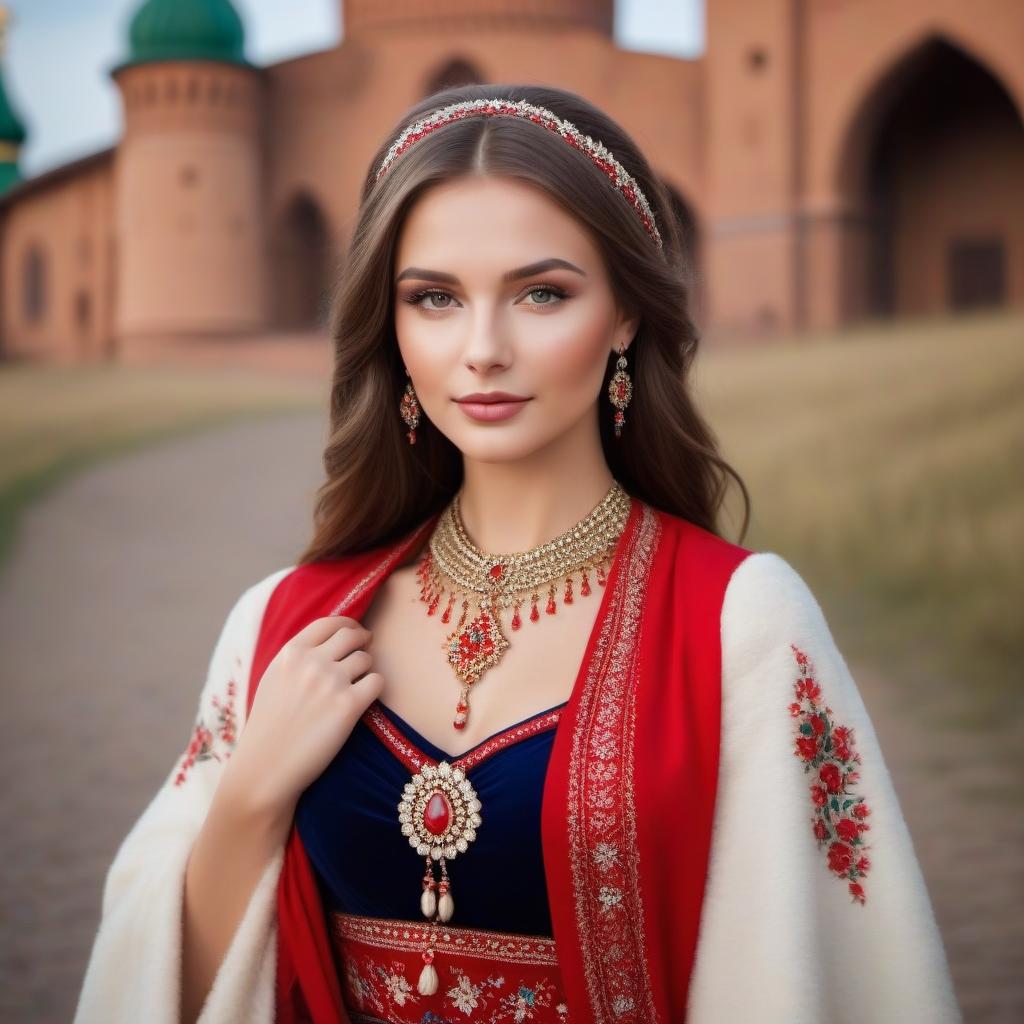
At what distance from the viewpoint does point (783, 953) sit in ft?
4.90

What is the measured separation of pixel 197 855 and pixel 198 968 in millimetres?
156

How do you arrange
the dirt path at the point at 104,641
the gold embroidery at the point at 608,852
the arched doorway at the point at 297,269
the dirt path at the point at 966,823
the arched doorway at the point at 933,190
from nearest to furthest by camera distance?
the gold embroidery at the point at 608,852
the dirt path at the point at 966,823
the dirt path at the point at 104,641
the arched doorway at the point at 933,190
the arched doorway at the point at 297,269

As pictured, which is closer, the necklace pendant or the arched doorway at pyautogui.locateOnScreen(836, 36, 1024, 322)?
the necklace pendant

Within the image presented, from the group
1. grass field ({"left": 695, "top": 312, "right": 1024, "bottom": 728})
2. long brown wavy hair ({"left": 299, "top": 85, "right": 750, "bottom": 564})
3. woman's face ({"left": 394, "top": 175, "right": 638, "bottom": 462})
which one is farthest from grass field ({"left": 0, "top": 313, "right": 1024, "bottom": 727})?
woman's face ({"left": 394, "top": 175, "right": 638, "bottom": 462})

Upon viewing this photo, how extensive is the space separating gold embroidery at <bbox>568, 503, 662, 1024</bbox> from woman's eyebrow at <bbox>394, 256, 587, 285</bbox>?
1.66 ft

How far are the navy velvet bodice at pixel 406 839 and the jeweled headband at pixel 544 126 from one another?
0.67m

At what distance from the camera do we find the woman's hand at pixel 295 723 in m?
1.65

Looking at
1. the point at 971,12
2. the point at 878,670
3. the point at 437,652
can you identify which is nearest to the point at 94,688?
the point at 878,670

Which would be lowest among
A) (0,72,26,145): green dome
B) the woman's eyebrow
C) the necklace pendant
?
the necklace pendant

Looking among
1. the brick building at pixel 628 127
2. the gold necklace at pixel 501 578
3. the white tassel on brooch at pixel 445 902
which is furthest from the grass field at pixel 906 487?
the white tassel on brooch at pixel 445 902

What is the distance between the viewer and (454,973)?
1.65 m

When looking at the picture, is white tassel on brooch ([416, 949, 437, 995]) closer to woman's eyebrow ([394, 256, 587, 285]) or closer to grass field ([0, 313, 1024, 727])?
woman's eyebrow ([394, 256, 587, 285])

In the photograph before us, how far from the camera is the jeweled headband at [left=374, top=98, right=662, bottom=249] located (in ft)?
5.54

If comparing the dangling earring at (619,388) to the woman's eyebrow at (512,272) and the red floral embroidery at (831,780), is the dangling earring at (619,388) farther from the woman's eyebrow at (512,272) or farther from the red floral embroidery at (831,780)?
the red floral embroidery at (831,780)
